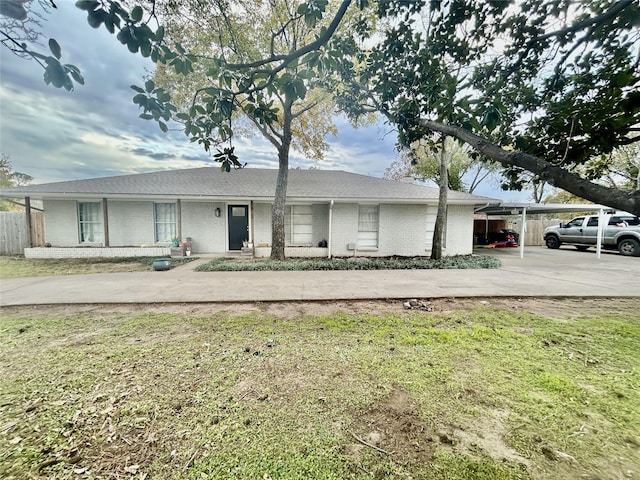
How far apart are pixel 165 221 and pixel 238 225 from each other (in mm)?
3190

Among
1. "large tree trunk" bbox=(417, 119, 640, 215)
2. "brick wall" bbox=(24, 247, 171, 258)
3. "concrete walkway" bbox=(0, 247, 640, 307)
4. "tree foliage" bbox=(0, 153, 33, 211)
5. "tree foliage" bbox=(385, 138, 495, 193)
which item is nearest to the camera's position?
"large tree trunk" bbox=(417, 119, 640, 215)

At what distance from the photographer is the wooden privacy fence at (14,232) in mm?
11133

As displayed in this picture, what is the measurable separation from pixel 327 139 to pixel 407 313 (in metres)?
10.6

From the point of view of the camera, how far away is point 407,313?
14.7 ft

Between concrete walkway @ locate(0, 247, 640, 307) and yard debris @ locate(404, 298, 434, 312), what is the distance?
0.95 ft

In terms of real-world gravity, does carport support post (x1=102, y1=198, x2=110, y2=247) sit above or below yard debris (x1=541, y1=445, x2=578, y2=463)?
above

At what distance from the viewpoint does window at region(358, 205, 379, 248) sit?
1161 centimetres

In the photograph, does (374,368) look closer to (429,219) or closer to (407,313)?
(407,313)

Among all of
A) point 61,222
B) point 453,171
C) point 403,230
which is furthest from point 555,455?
point 453,171

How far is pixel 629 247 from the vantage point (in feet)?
41.0

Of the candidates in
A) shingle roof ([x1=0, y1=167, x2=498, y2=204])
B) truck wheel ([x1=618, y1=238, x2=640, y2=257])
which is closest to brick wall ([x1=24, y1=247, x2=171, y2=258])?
shingle roof ([x1=0, y1=167, x2=498, y2=204])

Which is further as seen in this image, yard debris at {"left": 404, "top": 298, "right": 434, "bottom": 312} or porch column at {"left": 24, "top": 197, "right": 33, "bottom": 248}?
porch column at {"left": 24, "top": 197, "right": 33, "bottom": 248}

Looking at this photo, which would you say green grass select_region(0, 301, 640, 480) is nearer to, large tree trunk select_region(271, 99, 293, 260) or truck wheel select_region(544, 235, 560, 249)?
large tree trunk select_region(271, 99, 293, 260)

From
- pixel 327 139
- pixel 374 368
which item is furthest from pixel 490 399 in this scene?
pixel 327 139
